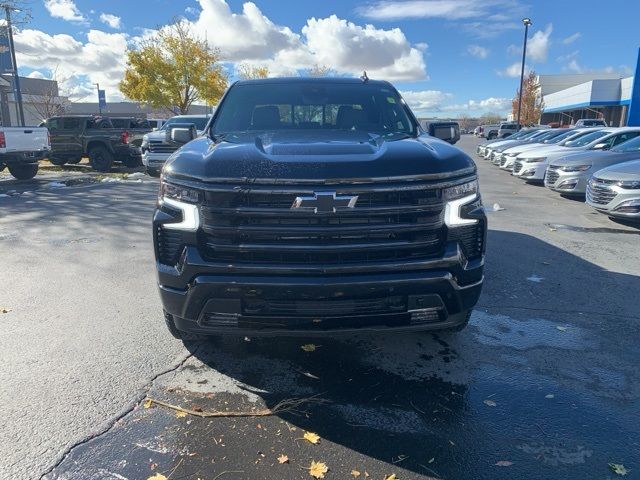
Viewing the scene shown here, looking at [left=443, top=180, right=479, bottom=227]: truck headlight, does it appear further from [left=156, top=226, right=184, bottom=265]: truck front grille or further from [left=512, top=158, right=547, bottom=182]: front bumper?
[left=512, top=158, right=547, bottom=182]: front bumper

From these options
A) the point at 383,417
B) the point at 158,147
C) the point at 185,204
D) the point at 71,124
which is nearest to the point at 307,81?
the point at 185,204

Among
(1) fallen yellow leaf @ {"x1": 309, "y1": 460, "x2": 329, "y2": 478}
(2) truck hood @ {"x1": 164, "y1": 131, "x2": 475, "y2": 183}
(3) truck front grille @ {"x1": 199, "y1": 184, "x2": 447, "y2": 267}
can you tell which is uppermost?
(2) truck hood @ {"x1": 164, "y1": 131, "x2": 475, "y2": 183}

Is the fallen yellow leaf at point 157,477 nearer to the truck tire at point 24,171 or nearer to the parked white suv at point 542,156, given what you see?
the parked white suv at point 542,156

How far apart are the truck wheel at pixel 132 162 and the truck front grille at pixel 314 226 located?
16695mm

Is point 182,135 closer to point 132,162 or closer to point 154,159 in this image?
point 154,159

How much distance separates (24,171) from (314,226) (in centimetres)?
1526

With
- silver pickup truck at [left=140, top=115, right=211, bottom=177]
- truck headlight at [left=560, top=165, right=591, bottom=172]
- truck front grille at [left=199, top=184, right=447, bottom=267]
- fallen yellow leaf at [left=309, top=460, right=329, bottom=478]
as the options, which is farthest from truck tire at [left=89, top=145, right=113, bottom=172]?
fallen yellow leaf at [left=309, top=460, right=329, bottom=478]

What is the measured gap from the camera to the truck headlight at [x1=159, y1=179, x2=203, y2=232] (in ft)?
9.20

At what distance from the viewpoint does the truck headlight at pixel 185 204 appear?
280 centimetres

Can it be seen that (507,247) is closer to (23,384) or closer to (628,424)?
(628,424)

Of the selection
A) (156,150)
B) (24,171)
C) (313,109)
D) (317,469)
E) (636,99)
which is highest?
(636,99)

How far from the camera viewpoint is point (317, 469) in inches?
96.6

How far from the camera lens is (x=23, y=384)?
3.21m

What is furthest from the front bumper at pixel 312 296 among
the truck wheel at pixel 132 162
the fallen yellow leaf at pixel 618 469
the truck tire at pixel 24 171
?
the truck wheel at pixel 132 162
